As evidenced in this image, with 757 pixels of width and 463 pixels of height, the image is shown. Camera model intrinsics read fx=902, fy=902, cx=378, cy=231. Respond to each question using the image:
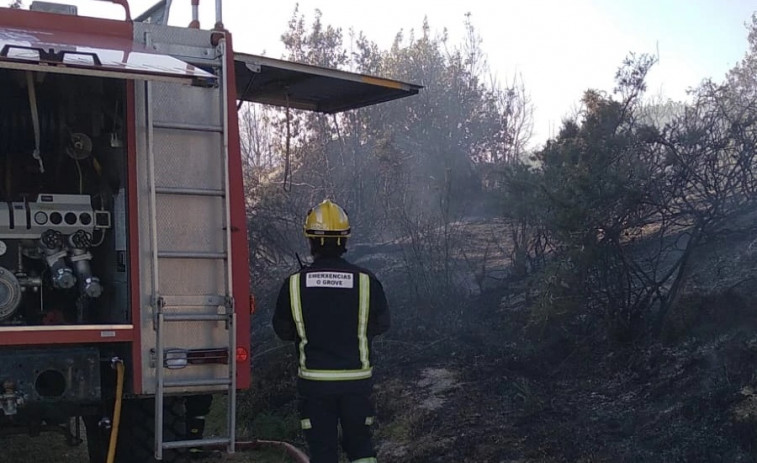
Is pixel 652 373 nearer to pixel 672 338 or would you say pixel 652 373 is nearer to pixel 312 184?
pixel 672 338

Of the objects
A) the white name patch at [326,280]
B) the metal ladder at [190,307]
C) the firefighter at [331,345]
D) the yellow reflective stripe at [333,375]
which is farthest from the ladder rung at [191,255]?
the yellow reflective stripe at [333,375]

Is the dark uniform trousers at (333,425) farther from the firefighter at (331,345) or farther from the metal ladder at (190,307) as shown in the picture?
the metal ladder at (190,307)

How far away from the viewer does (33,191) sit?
6.00 m

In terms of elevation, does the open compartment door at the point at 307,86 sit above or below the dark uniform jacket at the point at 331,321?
above

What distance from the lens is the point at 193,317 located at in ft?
16.8

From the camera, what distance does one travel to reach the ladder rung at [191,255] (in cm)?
511

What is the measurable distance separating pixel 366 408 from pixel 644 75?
4.69 m

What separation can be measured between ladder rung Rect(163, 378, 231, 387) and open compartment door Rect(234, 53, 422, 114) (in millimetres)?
1908

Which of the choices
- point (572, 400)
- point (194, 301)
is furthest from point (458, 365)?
point (194, 301)

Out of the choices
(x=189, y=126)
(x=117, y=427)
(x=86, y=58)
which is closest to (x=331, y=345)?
(x=117, y=427)

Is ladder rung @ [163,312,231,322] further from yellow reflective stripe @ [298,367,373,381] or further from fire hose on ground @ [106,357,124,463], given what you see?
yellow reflective stripe @ [298,367,373,381]

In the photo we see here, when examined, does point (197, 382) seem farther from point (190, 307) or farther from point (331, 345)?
point (331, 345)

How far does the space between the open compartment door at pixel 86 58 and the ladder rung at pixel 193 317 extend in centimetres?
134

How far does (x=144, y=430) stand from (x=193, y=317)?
3.35ft
